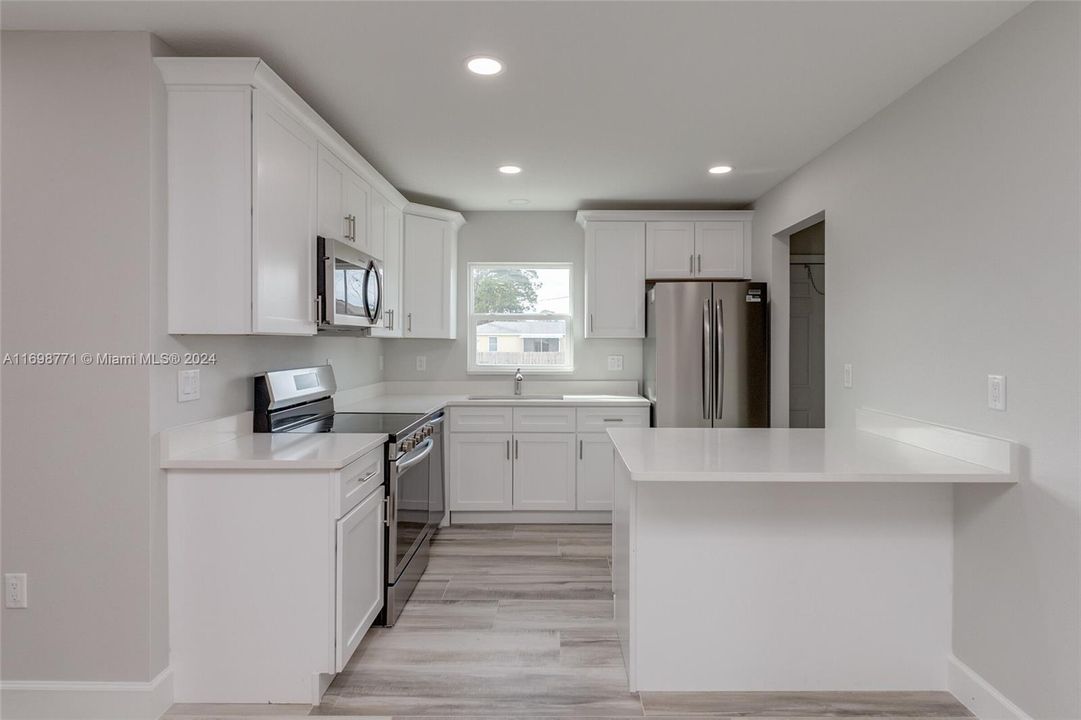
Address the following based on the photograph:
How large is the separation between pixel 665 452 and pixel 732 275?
8.57 feet

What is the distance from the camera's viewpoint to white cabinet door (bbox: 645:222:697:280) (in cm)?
438

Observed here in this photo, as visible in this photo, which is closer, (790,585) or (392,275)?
(790,585)

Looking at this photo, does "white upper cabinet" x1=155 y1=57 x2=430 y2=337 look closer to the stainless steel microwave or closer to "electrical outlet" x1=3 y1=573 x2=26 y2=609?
the stainless steel microwave

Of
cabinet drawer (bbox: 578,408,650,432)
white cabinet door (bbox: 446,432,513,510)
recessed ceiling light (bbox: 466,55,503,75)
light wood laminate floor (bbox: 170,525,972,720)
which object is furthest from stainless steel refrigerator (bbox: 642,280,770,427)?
recessed ceiling light (bbox: 466,55,503,75)

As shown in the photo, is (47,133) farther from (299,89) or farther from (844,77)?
(844,77)

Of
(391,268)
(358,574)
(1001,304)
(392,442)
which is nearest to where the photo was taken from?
(1001,304)

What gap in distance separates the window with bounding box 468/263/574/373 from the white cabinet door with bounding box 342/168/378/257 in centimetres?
146

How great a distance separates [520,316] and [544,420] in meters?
1.00

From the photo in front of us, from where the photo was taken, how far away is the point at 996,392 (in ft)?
6.33

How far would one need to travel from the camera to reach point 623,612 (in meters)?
2.36

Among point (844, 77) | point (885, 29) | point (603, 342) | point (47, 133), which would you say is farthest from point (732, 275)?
point (47, 133)

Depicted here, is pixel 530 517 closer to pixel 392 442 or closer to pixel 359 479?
pixel 392 442

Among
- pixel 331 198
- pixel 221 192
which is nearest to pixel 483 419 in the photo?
pixel 331 198

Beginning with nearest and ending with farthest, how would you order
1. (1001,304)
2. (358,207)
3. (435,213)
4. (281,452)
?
(1001,304)
(281,452)
(358,207)
(435,213)
